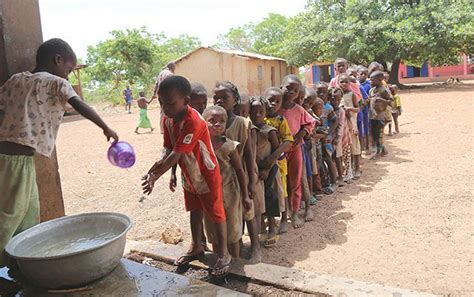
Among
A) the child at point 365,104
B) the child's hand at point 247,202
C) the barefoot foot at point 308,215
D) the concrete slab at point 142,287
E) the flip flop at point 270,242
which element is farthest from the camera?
the child at point 365,104

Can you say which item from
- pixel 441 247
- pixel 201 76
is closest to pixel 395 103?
pixel 441 247

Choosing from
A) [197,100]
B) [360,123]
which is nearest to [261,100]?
[197,100]

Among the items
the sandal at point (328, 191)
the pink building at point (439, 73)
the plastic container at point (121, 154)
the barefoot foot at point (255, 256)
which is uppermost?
the pink building at point (439, 73)

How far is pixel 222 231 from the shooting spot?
2.57m

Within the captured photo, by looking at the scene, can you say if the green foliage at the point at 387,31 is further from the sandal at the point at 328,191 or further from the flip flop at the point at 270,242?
the flip flop at the point at 270,242

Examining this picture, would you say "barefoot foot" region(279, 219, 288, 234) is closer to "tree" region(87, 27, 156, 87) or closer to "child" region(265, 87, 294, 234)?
"child" region(265, 87, 294, 234)

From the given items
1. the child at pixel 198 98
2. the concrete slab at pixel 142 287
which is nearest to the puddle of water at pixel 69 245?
→ the concrete slab at pixel 142 287

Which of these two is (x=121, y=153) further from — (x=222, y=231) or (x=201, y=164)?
(x=222, y=231)

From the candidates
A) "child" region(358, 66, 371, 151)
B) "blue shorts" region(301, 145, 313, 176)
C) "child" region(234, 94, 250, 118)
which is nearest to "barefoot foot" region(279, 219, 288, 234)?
"blue shorts" region(301, 145, 313, 176)

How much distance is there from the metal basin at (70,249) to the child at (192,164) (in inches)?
14.7

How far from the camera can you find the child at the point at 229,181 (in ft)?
8.68

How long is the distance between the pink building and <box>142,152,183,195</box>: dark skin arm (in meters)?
24.5

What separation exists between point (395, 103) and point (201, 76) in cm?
1599

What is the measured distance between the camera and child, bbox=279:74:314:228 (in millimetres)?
3602
